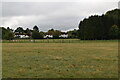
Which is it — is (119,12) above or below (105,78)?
above

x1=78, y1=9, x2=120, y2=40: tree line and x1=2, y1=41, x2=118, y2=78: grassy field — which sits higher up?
x1=78, y1=9, x2=120, y2=40: tree line

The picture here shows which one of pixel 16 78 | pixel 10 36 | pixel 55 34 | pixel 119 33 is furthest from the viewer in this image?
pixel 55 34

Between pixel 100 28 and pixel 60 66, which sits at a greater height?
pixel 100 28

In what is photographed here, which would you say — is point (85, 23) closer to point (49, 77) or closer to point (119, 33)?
point (119, 33)

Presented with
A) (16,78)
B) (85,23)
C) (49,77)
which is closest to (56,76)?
(49,77)

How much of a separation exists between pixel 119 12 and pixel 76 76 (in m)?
80.1

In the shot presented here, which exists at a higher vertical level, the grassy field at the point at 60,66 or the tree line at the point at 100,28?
the tree line at the point at 100,28

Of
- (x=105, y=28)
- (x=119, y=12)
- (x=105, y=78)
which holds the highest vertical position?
(x=119, y=12)

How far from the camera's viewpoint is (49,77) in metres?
8.65

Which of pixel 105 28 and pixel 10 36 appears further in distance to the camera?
pixel 10 36

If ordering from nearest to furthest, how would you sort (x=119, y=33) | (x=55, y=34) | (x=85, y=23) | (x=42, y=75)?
(x=42, y=75), (x=119, y=33), (x=85, y=23), (x=55, y=34)

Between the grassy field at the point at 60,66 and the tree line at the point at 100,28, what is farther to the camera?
the tree line at the point at 100,28

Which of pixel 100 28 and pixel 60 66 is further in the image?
pixel 100 28

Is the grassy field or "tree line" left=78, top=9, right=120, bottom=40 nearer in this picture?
the grassy field
